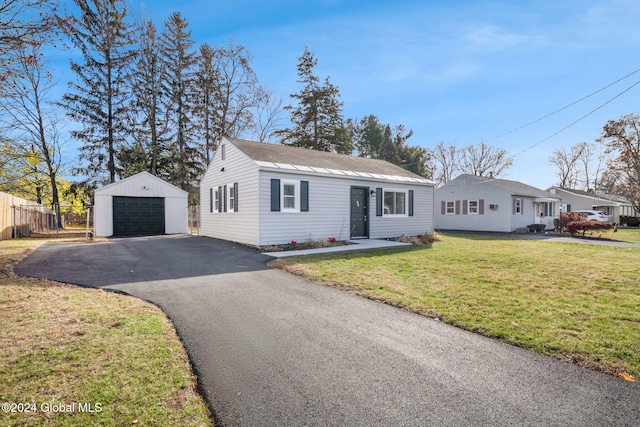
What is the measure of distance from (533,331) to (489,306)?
89 centimetres

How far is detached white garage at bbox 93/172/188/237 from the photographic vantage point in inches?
641

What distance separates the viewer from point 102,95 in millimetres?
23031

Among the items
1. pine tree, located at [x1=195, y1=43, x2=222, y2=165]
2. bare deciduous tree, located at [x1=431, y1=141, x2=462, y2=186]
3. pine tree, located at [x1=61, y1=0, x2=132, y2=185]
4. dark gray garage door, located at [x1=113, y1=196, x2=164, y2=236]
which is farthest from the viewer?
bare deciduous tree, located at [x1=431, y1=141, x2=462, y2=186]

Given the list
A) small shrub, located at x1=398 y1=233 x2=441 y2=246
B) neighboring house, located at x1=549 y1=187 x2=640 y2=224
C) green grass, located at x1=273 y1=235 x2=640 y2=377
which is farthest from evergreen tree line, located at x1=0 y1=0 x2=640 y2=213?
green grass, located at x1=273 y1=235 x2=640 y2=377

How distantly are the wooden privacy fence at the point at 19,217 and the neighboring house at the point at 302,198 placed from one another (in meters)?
8.29

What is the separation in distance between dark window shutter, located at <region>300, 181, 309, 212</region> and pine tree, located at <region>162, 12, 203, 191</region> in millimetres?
17601

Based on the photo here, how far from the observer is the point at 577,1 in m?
8.92

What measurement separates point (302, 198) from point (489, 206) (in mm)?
15963

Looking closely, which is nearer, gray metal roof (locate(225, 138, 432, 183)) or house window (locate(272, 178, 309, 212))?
house window (locate(272, 178, 309, 212))

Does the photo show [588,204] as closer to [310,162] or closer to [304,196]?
[310,162]

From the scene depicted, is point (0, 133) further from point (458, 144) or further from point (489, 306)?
point (458, 144)

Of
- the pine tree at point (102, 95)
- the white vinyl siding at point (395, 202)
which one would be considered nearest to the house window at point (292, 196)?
the white vinyl siding at point (395, 202)

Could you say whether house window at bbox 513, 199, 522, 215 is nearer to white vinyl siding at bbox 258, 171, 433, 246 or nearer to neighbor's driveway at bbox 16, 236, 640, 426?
white vinyl siding at bbox 258, 171, 433, 246

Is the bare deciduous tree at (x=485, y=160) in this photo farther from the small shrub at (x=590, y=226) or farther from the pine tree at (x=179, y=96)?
the pine tree at (x=179, y=96)
